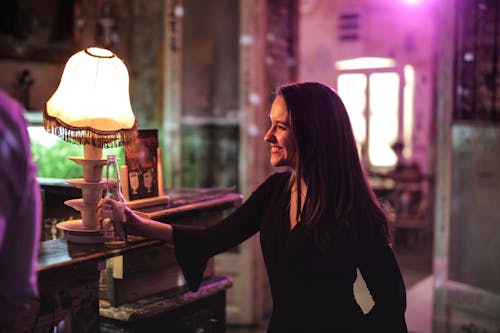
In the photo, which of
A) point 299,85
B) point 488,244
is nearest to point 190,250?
point 299,85

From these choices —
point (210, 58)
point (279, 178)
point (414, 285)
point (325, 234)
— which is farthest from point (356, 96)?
point (325, 234)

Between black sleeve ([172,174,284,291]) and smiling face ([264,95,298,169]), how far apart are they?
0.52ft

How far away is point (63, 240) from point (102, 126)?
0.37m

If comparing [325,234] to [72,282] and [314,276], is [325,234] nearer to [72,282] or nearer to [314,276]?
[314,276]

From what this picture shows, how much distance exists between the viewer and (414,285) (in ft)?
18.1

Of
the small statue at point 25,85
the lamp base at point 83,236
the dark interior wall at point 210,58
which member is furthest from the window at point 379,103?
the lamp base at point 83,236

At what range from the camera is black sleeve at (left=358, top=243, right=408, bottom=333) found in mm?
1755

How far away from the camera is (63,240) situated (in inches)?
75.5

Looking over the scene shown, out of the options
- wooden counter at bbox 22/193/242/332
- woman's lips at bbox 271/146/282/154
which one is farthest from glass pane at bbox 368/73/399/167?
wooden counter at bbox 22/193/242/332

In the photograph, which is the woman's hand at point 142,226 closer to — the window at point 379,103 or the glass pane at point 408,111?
the window at point 379,103

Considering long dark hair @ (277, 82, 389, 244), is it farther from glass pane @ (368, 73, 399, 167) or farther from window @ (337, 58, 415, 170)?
glass pane @ (368, 73, 399, 167)

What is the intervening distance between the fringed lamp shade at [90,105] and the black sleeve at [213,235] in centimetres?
37

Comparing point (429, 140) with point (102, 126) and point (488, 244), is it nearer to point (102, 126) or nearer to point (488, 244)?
point (488, 244)

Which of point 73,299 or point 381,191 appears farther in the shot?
point 381,191
